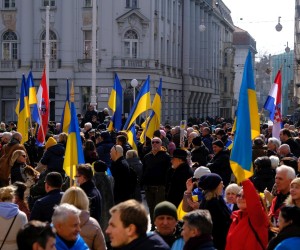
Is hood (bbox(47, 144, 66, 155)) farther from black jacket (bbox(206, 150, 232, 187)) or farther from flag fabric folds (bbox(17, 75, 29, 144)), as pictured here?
flag fabric folds (bbox(17, 75, 29, 144))

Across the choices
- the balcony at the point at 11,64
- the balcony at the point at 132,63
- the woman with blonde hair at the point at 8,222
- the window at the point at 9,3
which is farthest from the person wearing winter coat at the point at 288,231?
the window at the point at 9,3

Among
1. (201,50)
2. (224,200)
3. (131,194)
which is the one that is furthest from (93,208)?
(201,50)

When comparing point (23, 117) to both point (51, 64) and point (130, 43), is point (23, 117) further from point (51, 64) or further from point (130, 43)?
point (130, 43)

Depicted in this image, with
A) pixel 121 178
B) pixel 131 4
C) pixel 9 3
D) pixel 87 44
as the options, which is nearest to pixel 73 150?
pixel 121 178

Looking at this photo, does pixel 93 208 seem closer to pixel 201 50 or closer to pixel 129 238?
pixel 129 238

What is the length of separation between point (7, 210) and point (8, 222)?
133mm

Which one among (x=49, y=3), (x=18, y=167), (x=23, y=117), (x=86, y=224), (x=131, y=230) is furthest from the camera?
(x=49, y=3)

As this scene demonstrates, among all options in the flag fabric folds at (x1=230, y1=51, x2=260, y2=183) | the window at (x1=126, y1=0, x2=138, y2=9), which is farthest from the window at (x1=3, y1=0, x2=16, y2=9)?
the flag fabric folds at (x1=230, y1=51, x2=260, y2=183)

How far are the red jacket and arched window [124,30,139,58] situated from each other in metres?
40.5

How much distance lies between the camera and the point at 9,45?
48.8m

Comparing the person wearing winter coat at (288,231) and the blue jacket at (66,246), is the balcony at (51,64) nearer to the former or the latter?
the blue jacket at (66,246)

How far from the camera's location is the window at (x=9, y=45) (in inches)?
1921

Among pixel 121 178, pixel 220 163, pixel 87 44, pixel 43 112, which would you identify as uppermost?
pixel 87 44

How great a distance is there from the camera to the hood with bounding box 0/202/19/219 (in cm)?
865
